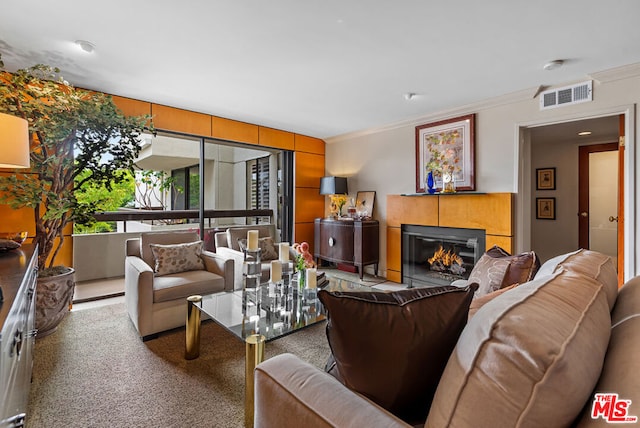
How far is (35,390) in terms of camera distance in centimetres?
187

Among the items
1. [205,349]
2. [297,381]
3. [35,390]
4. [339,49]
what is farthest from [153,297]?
[339,49]

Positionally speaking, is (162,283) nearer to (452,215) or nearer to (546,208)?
(452,215)

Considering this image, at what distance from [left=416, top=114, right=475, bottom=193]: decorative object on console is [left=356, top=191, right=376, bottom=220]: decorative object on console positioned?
0.83 m

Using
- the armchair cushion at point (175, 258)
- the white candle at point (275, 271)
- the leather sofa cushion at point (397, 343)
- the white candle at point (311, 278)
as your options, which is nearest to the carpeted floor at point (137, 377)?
the white candle at point (311, 278)

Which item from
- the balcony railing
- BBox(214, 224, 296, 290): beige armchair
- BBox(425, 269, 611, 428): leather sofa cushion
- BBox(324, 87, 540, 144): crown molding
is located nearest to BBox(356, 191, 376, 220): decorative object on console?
BBox(324, 87, 540, 144): crown molding

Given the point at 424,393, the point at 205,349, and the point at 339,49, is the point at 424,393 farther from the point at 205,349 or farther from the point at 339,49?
the point at 339,49

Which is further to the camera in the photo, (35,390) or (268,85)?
(268,85)

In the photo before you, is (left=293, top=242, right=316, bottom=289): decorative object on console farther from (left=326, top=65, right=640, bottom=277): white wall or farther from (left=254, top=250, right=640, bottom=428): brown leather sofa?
(left=326, top=65, right=640, bottom=277): white wall

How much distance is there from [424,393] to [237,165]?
519cm

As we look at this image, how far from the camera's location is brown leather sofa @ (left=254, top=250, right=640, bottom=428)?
544mm

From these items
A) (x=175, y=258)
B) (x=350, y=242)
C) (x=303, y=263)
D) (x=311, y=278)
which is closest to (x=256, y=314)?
(x=311, y=278)

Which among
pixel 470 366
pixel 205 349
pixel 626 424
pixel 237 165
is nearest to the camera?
pixel 626 424

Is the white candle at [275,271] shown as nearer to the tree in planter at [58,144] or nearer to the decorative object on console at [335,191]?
the tree in planter at [58,144]

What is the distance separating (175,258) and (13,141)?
1557mm
